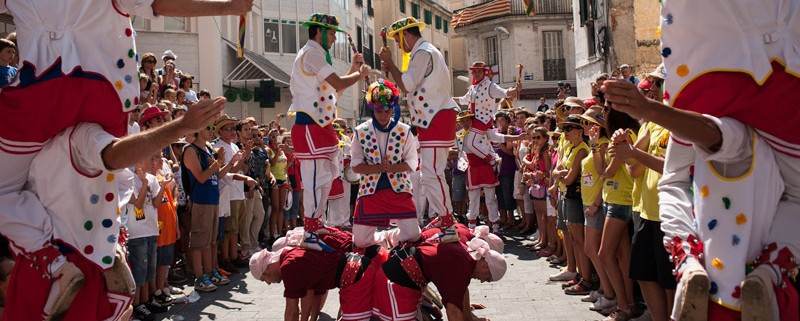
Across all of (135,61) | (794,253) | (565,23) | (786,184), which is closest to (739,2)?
(786,184)

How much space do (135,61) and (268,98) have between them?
900 inches

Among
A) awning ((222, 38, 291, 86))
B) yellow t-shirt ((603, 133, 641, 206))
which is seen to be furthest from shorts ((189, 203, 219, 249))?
awning ((222, 38, 291, 86))

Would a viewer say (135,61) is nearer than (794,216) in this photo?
No

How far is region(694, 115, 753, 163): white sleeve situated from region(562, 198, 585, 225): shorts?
4336 mm

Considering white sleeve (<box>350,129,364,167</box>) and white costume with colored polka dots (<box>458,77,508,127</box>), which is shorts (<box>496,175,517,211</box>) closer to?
white costume with colored polka dots (<box>458,77,508,127</box>)

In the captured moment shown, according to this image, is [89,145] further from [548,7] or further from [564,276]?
[548,7]

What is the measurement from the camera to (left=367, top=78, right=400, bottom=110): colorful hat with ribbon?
5863 mm

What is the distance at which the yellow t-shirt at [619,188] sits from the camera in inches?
219

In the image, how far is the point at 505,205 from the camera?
1146 cm

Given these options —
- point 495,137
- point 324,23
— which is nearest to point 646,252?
point 324,23

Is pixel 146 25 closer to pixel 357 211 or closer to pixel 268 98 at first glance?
pixel 268 98

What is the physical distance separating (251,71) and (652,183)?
22.2 metres

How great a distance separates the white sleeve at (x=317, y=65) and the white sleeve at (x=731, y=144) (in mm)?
4307

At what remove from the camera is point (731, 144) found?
8.59 feet
